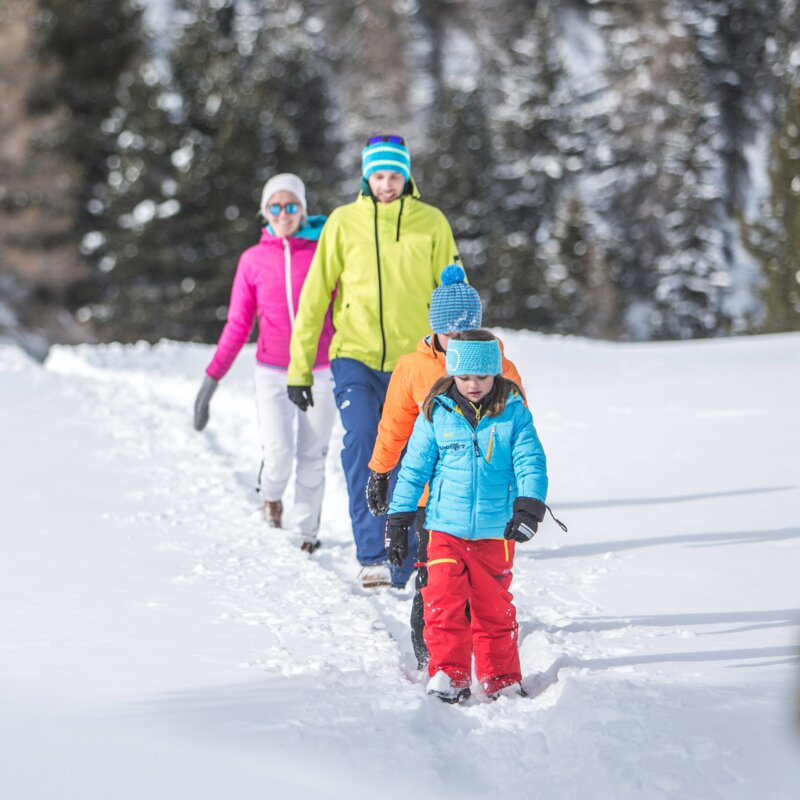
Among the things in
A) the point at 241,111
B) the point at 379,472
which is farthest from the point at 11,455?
the point at 241,111

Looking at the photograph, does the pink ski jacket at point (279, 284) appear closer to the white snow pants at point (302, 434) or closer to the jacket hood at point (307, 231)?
the jacket hood at point (307, 231)

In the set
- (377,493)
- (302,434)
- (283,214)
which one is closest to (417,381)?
(377,493)

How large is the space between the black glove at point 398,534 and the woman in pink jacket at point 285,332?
1.89 m

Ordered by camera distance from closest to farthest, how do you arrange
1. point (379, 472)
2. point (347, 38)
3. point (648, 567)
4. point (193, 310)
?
1. point (379, 472)
2. point (648, 567)
3. point (193, 310)
4. point (347, 38)

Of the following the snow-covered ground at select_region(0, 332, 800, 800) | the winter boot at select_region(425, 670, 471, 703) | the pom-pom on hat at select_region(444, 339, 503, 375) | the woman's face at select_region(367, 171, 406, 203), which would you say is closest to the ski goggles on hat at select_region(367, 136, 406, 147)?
the woman's face at select_region(367, 171, 406, 203)

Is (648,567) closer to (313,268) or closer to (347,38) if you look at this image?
(313,268)

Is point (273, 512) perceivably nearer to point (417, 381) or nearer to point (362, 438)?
point (362, 438)

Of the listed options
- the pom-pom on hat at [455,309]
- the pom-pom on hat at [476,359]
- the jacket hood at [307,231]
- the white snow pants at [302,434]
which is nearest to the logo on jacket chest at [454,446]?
the pom-pom on hat at [476,359]

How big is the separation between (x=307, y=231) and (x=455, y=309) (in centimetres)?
183

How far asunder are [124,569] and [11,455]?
3004mm

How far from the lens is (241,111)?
32.1 metres

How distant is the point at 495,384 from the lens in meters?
3.76

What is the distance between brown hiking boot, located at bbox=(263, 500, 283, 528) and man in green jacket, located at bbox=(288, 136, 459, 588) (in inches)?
→ 42.9

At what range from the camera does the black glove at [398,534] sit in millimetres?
3744
